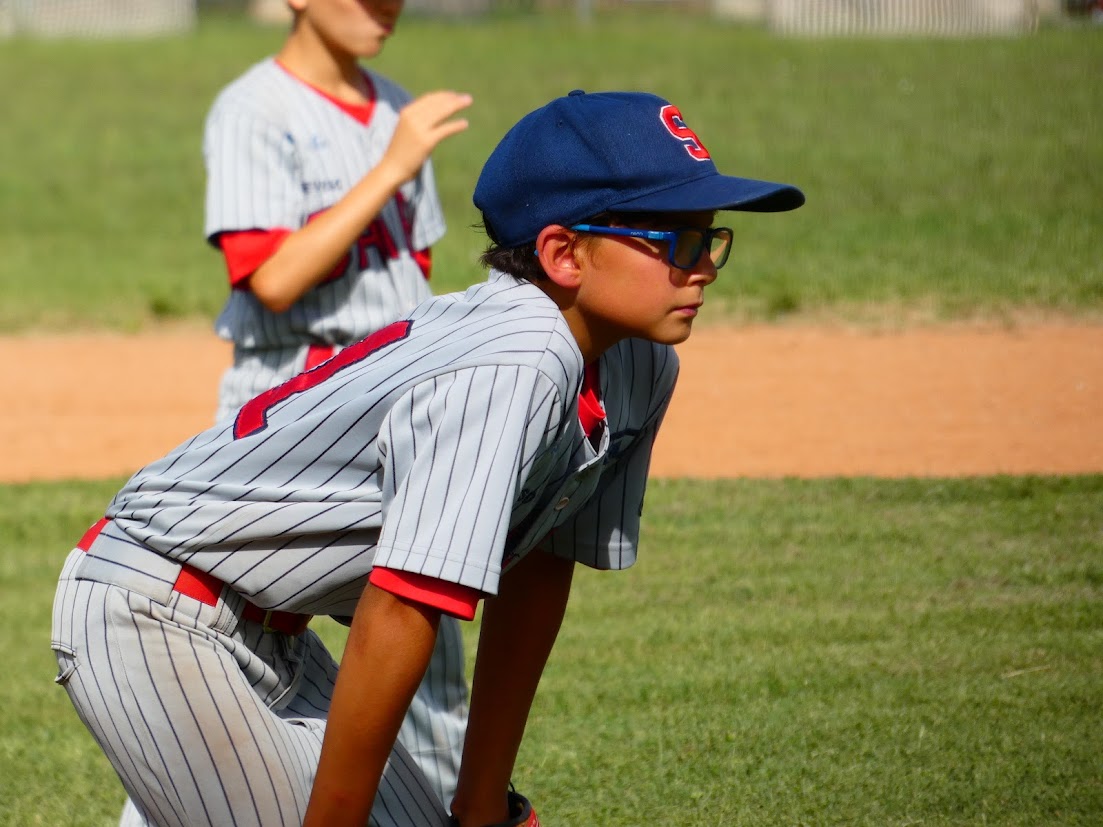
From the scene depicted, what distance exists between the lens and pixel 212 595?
7.14ft

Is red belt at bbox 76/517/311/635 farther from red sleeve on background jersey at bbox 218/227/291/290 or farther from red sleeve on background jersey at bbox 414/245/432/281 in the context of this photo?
red sleeve on background jersey at bbox 414/245/432/281

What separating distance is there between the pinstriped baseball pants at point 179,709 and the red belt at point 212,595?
13 mm

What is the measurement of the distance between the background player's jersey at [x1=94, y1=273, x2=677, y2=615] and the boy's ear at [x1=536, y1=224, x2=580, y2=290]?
0.14ft

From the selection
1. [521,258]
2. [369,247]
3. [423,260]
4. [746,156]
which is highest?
[521,258]

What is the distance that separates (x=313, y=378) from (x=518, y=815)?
85 cm

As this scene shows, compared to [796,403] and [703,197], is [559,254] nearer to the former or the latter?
[703,197]

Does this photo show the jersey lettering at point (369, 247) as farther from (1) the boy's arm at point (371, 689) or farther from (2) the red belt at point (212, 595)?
(1) the boy's arm at point (371, 689)

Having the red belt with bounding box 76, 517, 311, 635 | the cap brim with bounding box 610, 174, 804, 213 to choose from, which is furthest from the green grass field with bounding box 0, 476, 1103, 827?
the cap brim with bounding box 610, 174, 804, 213

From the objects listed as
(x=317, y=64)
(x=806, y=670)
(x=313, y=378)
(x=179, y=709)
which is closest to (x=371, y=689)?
(x=179, y=709)

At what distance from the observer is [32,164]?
15.1 meters

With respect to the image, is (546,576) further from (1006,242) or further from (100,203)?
(100,203)

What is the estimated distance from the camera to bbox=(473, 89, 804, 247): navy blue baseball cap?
6.63 feet

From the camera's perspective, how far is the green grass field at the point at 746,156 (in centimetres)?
988

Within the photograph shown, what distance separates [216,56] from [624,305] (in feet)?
62.5
